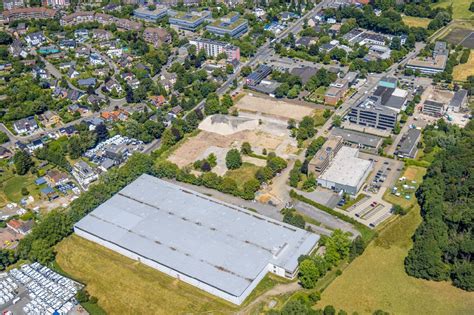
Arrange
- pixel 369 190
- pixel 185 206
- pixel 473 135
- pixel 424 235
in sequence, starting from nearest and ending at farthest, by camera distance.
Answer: pixel 424 235 < pixel 185 206 < pixel 369 190 < pixel 473 135

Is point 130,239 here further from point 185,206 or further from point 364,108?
point 364,108

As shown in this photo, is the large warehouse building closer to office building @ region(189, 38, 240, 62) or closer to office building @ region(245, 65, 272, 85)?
office building @ region(245, 65, 272, 85)

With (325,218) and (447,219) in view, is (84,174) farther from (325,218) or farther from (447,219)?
(447,219)

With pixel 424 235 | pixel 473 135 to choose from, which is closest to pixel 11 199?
pixel 424 235

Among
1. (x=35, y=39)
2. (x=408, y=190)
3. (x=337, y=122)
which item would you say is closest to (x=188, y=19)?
(x=35, y=39)

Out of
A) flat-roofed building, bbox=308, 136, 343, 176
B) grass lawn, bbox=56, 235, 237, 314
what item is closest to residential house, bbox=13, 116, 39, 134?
grass lawn, bbox=56, 235, 237, 314

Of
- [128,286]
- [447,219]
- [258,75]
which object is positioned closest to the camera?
[128,286]
